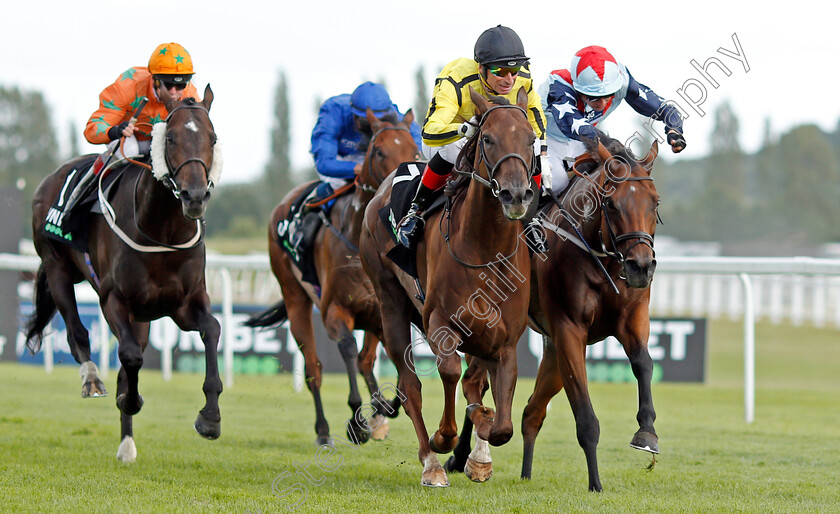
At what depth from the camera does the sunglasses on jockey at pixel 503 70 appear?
498 cm

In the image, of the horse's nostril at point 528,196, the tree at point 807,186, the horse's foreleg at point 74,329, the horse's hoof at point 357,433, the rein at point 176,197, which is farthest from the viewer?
the tree at point 807,186

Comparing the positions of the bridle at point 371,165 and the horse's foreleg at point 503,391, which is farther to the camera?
the bridle at point 371,165

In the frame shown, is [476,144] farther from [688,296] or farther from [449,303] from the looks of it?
[688,296]

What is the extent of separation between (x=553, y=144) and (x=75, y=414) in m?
4.93

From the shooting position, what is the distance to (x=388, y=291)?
5.80 meters

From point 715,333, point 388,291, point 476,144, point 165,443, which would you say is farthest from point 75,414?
point 715,333

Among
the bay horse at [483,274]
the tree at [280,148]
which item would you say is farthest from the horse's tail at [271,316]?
the tree at [280,148]

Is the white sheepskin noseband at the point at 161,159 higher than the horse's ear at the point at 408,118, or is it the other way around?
the horse's ear at the point at 408,118

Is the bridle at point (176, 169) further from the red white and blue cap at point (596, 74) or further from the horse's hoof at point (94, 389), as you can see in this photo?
the red white and blue cap at point (596, 74)

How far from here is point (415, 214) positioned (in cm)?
533

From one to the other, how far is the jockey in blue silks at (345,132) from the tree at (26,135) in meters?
49.0

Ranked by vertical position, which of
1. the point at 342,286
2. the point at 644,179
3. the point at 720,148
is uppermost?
the point at 720,148

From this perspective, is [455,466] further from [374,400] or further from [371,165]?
[371,165]

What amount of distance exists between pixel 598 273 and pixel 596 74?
1.19 m
